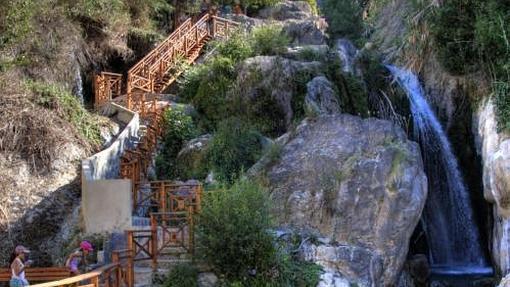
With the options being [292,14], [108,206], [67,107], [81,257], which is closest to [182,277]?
[81,257]

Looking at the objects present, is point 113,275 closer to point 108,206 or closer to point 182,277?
point 182,277

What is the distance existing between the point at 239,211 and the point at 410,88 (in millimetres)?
11595

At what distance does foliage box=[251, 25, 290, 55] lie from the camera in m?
22.8

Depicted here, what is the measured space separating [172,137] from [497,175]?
33.3 ft

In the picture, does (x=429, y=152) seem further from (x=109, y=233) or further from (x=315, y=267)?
(x=109, y=233)

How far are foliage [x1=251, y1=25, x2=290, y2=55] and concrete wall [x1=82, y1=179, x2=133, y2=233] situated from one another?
376 inches

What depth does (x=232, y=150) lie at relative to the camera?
58.3ft

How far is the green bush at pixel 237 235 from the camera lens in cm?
1170

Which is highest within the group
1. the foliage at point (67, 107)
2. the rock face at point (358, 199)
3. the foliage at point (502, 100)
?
the foliage at point (67, 107)

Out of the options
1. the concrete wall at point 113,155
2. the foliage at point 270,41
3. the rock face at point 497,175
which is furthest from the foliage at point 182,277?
the foliage at point 270,41

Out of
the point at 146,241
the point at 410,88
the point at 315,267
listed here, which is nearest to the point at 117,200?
the point at 146,241

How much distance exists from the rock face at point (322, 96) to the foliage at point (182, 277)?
7778 millimetres

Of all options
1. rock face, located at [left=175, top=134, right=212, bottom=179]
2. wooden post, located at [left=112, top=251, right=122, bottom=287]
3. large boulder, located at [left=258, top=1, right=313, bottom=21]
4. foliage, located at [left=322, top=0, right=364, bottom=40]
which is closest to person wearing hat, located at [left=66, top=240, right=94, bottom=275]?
wooden post, located at [left=112, top=251, right=122, bottom=287]

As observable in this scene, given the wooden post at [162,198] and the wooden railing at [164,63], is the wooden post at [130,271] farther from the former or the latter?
the wooden railing at [164,63]
